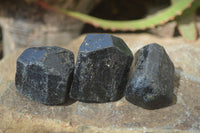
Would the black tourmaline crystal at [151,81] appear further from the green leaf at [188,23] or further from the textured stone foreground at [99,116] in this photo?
the green leaf at [188,23]

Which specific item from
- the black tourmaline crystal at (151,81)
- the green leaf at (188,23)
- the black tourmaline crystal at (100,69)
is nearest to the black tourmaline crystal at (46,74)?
the black tourmaline crystal at (100,69)

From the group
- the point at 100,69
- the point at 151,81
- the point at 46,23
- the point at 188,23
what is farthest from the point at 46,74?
the point at 188,23

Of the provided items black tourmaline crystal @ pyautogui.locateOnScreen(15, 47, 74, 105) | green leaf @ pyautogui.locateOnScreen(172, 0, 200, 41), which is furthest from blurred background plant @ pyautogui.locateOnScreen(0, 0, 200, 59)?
black tourmaline crystal @ pyautogui.locateOnScreen(15, 47, 74, 105)

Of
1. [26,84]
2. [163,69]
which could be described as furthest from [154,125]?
[26,84]

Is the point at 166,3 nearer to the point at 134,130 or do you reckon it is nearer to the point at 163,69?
the point at 163,69

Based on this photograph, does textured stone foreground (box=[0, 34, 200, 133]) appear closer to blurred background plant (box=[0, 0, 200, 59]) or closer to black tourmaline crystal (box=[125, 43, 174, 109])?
black tourmaline crystal (box=[125, 43, 174, 109])

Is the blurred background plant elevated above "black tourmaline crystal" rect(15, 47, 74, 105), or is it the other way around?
"black tourmaline crystal" rect(15, 47, 74, 105)
